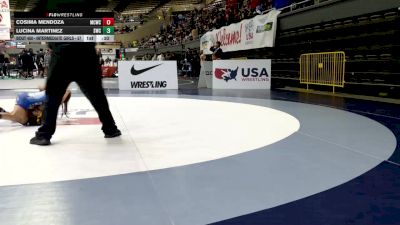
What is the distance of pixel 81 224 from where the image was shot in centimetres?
194

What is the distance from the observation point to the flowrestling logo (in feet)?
42.7

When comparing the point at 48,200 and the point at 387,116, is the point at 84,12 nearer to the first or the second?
the point at 48,200

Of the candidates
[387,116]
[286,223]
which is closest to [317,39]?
[387,116]

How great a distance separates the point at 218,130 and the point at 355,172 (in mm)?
2087

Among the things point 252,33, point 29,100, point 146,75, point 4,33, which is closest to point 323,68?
point 252,33

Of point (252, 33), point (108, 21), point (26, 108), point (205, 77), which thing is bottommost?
point (26, 108)

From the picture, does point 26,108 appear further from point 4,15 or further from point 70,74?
point 4,15

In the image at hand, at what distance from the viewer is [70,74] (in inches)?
159

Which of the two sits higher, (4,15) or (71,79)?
(4,15)

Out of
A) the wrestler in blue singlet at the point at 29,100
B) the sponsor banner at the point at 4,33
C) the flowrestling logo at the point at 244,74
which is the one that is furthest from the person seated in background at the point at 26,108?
the sponsor banner at the point at 4,33
